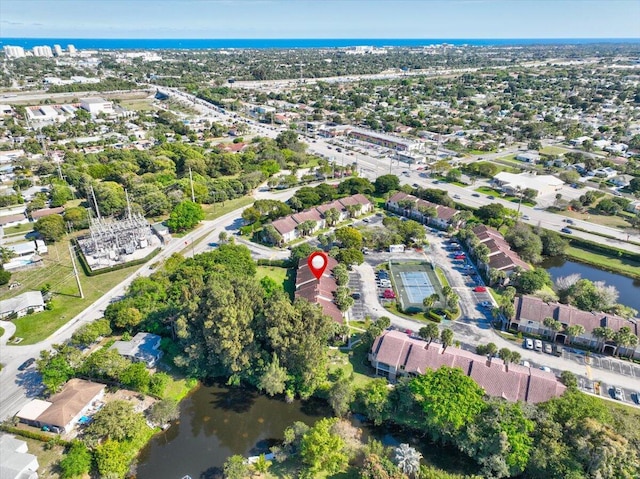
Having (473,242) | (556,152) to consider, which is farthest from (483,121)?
(473,242)

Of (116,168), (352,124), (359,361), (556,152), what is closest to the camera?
(359,361)

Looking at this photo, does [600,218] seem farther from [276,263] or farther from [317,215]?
[276,263]

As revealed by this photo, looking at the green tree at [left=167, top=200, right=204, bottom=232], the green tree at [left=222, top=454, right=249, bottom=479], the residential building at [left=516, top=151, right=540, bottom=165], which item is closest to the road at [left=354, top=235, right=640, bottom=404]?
the green tree at [left=222, top=454, right=249, bottom=479]

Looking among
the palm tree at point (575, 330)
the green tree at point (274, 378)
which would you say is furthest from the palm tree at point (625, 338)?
the green tree at point (274, 378)

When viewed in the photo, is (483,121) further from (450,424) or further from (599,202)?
(450,424)

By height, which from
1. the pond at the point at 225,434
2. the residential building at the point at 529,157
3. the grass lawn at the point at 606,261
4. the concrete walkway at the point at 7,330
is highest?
the residential building at the point at 529,157

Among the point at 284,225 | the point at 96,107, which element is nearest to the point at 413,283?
the point at 284,225

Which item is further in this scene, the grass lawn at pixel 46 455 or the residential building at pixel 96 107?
the residential building at pixel 96 107

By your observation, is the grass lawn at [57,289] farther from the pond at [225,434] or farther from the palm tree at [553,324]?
the palm tree at [553,324]

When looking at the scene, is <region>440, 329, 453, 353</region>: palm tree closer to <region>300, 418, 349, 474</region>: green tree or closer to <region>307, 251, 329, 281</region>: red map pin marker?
<region>307, 251, 329, 281</region>: red map pin marker
